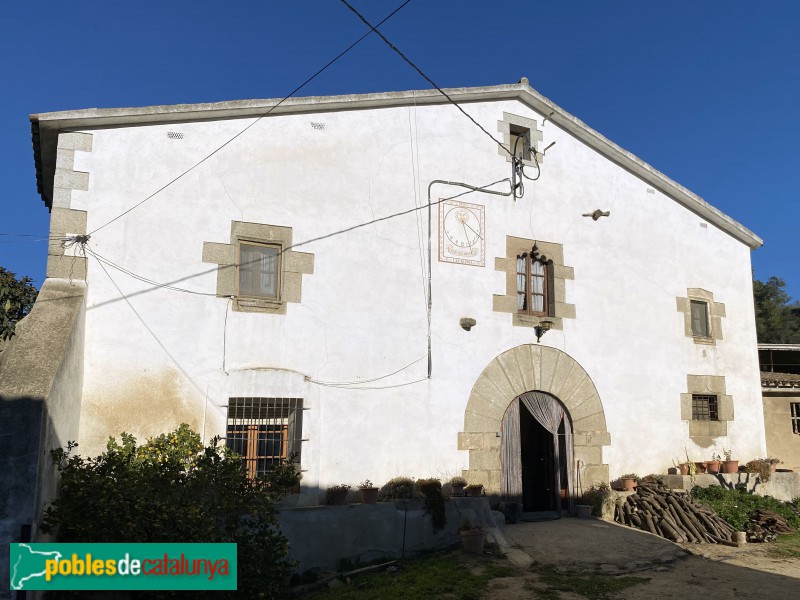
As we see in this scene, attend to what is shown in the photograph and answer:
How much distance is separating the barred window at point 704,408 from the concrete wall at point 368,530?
5477 mm

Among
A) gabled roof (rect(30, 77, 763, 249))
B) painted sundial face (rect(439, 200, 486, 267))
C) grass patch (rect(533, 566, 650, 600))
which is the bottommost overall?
grass patch (rect(533, 566, 650, 600))

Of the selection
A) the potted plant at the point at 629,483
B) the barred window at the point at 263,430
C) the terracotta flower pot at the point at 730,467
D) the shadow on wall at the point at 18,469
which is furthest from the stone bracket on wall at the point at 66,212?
the terracotta flower pot at the point at 730,467

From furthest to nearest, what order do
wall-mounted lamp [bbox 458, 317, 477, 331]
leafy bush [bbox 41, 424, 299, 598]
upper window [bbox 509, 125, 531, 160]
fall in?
1. upper window [bbox 509, 125, 531, 160]
2. wall-mounted lamp [bbox 458, 317, 477, 331]
3. leafy bush [bbox 41, 424, 299, 598]

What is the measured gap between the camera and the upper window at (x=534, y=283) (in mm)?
11492

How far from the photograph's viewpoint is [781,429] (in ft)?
48.3

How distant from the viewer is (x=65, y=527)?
6359 mm

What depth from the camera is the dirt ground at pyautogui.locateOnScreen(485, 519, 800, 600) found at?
7.62 m

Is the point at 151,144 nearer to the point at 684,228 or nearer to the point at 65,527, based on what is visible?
the point at 65,527

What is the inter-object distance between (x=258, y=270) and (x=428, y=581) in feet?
15.0

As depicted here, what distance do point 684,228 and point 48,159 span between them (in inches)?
438

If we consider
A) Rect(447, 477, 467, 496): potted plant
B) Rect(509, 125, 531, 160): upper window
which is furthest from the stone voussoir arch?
Rect(509, 125, 531, 160): upper window

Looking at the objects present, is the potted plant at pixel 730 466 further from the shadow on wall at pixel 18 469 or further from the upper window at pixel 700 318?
the shadow on wall at pixel 18 469

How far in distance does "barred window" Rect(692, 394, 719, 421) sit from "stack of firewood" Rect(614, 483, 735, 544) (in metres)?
2.14

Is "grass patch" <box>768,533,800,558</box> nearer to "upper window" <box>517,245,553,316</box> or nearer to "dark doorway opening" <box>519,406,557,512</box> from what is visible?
"dark doorway opening" <box>519,406,557,512</box>
